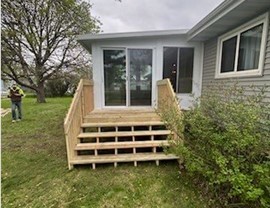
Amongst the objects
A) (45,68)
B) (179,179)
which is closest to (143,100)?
(179,179)

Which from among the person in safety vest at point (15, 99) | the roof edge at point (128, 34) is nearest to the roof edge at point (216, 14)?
the roof edge at point (128, 34)

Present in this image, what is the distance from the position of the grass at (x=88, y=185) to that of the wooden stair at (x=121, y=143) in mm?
177

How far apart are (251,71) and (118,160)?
3.31m

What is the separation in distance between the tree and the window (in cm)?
660

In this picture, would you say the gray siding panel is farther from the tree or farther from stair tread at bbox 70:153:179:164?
the tree

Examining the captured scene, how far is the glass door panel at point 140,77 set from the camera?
20.6 ft

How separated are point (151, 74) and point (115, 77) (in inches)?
46.4

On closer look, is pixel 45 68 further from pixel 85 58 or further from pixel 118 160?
pixel 118 160

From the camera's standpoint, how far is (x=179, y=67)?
648 cm

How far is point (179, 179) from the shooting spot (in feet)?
11.1

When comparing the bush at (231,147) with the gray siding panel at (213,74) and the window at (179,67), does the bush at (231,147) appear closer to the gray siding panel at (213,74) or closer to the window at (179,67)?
the gray siding panel at (213,74)

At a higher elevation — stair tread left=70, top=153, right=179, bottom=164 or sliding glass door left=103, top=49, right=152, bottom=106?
sliding glass door left=103, top=49, right=152, bottom=106

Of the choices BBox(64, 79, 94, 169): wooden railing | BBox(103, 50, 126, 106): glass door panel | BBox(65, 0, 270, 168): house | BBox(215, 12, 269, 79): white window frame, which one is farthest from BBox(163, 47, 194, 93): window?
BBox(64, 79, 94, 169): wooden railing

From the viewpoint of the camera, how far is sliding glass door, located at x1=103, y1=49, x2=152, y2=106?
623 centimetres
